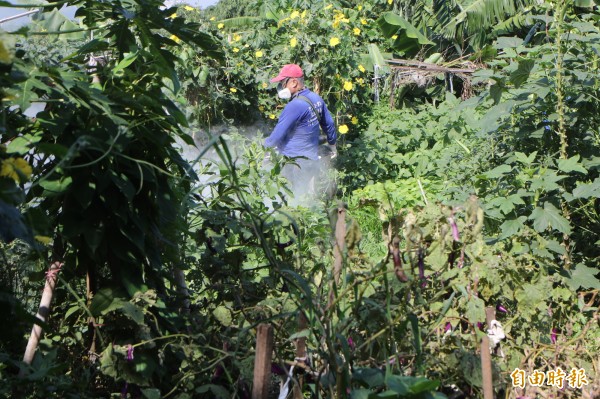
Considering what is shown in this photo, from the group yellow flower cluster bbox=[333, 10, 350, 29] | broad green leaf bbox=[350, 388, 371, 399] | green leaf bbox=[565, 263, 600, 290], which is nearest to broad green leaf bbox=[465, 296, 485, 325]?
broad green leaf bbox=[350, 388, 371, 399]

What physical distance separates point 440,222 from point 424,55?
13903 mm

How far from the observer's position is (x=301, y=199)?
28.9 feet

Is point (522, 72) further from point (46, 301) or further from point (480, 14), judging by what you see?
point (480, 14)

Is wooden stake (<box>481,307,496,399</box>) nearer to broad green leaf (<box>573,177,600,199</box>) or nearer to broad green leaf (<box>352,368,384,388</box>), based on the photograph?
broad green leaf (<box>352,368,384,388</box>)

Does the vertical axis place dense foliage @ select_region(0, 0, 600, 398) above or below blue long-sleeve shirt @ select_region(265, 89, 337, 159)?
above

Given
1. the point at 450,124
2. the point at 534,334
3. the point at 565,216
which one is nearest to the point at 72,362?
the point at 534,334

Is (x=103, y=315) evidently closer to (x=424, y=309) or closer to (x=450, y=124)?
(x=424, y=309)

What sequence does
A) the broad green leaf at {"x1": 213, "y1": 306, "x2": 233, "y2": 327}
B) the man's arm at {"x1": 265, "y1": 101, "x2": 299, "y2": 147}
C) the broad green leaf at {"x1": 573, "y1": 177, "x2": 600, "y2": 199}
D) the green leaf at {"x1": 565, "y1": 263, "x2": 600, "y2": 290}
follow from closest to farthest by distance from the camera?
the broad green leaf at {"x1": 213, "y1": 306, "x2": 233, "y2": 327} < the green leaf at {"x1": 565, "y1": 263, "x2": 600, "y2": 290} < the broad green leaf at {"x1": 573, "y1": 177, "x2": 600, "y2": 199} < the man's arm at {"x1": 265, "y1": 101, "x2": 299, "y2": 147}

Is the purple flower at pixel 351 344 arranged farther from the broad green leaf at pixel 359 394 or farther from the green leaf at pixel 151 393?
the green leaf at pixel 151 393

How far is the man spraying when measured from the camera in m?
8.85

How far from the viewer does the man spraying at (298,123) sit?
885 cm

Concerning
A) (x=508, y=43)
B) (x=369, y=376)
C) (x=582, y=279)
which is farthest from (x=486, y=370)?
(x=508, y=43)

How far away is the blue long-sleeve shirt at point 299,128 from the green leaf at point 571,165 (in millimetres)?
4606

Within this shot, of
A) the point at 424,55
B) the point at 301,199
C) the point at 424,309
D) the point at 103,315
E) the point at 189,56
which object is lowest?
the point at 424,55
